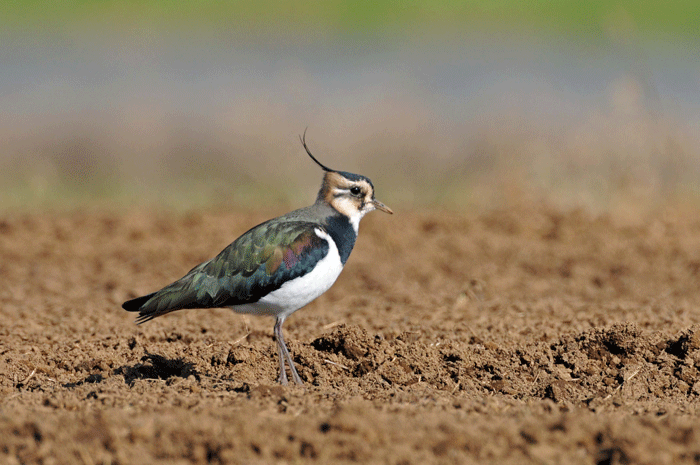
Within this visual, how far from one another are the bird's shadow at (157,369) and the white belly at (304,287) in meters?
0.54

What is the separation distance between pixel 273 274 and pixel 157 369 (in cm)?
95

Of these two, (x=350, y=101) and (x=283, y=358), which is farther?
(x=350, y=101)

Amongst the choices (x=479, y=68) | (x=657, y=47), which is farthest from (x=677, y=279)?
(x=657, y=47)

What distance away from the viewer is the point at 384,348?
5551 mm

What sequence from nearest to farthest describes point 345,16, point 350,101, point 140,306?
point 140,306
point 350,101
point 345,16

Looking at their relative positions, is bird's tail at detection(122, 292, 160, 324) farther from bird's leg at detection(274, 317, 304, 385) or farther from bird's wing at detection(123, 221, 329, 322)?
bird's leg at detection(274, 317, 304, 385)

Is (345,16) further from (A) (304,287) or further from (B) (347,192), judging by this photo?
(A) (304,287)

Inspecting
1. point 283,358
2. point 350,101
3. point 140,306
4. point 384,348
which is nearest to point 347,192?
point 384,348

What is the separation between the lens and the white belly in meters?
5.19

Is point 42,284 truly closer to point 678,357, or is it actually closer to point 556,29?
point 678,357

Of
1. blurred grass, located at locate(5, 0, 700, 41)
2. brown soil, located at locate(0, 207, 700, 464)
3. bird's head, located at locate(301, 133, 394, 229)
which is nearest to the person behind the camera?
brown soil, located at locate(0, 207, 700, 464)

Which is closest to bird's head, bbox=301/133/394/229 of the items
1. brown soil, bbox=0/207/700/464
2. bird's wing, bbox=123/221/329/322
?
bird's wing, bbox=123/221/329/322

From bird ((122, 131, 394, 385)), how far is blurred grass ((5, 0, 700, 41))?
705 inches

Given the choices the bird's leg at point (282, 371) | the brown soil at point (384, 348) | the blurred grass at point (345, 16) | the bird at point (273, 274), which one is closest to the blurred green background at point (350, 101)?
the blurred grass at point (345, 16)
